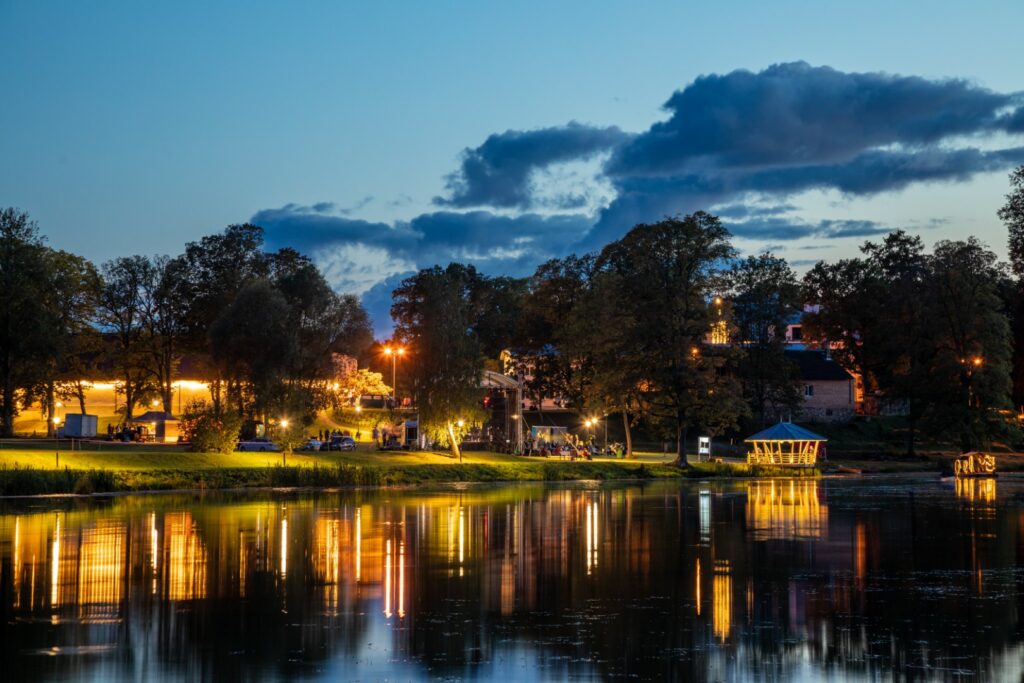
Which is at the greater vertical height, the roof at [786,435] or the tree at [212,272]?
the tree at [212,272]

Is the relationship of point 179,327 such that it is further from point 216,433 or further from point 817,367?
point 817,367

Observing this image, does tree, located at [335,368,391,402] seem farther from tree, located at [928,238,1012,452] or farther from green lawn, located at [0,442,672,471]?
tree, located at [928,238,1012,452]

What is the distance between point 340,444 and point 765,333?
4765 centimetres

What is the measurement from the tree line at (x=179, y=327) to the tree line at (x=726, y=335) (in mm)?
10328

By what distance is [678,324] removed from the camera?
90.1 meters

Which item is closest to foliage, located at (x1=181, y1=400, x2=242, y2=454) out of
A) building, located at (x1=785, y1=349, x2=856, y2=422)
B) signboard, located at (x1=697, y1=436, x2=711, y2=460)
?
signboard, located at (x1=697, y1=436, x2=711, y2=460)

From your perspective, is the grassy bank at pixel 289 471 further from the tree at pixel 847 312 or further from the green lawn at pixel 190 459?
the tree at pixel 847 312

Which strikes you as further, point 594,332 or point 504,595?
point 594,332

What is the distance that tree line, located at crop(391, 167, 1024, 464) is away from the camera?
88.6 metres

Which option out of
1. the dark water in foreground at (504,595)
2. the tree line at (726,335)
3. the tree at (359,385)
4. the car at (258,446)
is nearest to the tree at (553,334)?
the tree line at (726,335)

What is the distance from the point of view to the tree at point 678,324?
89.4 metres

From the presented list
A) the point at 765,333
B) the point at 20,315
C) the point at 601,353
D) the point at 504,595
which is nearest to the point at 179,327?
the point at 20,315

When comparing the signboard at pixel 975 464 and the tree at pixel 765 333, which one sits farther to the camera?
the tree at pixel 765 333

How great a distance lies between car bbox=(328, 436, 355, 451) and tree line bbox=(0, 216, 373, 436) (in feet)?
10.2
